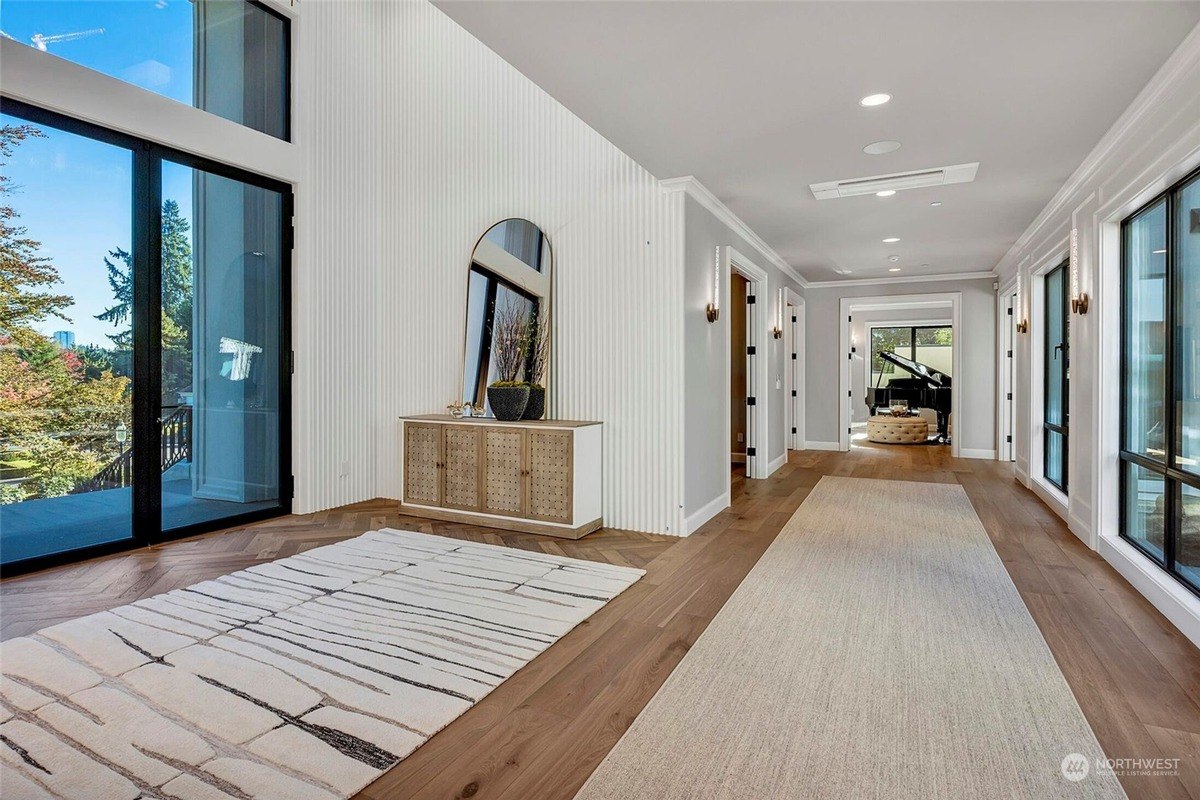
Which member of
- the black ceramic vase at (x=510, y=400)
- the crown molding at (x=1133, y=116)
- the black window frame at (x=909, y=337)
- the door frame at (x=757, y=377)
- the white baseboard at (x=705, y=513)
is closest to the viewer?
the crown molding at (x=1133, y=116)

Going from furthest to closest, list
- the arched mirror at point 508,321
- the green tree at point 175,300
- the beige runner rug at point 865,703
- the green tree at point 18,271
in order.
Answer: the arched mirror at point 508,321
the green tree at point 175,300
the green tree at point 18,271
the beige runner rug at point 865,703

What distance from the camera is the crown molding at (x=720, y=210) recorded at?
172 inches

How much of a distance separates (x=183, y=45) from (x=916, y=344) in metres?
14.9

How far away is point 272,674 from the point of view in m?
2.30

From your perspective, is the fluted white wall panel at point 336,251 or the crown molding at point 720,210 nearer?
the crown molding at point 720,210

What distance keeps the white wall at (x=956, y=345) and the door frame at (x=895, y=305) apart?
0.03 m

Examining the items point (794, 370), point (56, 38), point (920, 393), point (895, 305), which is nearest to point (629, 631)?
point (56, 38)

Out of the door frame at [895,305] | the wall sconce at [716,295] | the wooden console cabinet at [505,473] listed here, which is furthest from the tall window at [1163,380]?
the door frame at [895,305]

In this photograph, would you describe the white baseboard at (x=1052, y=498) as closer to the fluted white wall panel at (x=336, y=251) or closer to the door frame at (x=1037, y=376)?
the door frame at (x=1037, y=376)

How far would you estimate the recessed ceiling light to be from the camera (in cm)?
371

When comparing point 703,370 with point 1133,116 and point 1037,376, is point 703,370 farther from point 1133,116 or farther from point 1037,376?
point 1037,376

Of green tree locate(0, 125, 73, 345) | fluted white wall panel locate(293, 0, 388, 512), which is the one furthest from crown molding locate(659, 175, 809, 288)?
green tree locate(0, 125, 73, 345)

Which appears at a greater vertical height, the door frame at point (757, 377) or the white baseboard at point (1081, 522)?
the door frame at point (757, 377)

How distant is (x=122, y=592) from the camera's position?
126 inches
